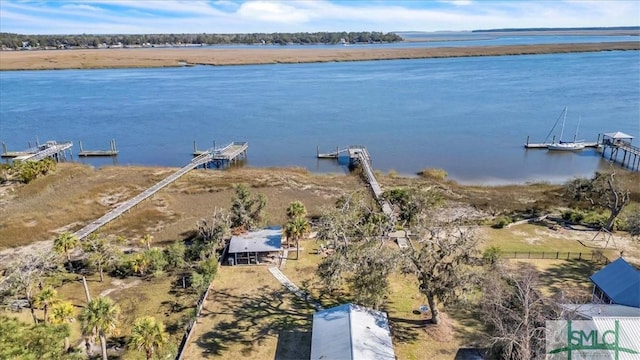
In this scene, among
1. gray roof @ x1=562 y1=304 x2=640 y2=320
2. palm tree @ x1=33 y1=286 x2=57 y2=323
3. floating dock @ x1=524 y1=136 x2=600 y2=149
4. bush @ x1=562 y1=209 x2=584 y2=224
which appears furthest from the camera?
floating dock @ x1=524 y1=136 x2=600 y2=149

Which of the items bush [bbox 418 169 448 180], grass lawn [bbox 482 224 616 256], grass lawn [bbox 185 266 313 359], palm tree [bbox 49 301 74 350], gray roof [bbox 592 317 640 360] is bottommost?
grass lawn [bbox 185 266 313 359]

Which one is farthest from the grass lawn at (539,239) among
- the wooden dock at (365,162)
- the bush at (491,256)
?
the wooden dock at (365,162)

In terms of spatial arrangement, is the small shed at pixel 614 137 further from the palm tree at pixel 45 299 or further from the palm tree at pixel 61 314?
the palm tree at pixel 45 299

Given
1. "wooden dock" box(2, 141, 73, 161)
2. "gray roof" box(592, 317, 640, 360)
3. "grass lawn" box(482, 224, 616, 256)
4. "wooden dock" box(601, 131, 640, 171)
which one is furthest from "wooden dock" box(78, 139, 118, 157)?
"wooden dock" box(601, 131, 640, 171)

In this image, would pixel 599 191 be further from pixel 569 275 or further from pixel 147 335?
pixel 147 335

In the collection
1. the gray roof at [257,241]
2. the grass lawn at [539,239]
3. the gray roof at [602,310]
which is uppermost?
the gray roof at [602,310]

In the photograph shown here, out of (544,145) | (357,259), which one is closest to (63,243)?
(357,259)

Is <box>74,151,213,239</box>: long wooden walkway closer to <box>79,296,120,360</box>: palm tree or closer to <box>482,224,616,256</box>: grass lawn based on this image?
<box>79,296,120,360</box>: palm tree
